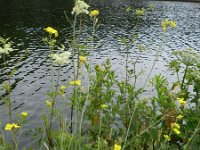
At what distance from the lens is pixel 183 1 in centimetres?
8556

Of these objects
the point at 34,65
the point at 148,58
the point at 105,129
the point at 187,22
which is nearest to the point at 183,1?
the point at 187,22

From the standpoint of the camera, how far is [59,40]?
102ft

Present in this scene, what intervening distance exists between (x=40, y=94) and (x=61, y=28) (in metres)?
20.6

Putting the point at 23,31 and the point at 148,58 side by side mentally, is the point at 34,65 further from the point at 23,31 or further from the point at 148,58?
the point at 23,31

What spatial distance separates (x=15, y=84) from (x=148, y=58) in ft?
40.6

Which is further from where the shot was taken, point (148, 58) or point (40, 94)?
point (148, 58)

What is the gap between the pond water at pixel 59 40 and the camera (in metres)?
16.7

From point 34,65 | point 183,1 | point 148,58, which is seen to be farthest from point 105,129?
point 183,1

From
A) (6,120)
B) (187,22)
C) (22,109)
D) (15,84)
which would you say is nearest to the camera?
(6,120)

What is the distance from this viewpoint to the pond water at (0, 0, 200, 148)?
16.7m

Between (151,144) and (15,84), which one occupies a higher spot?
(151,144)

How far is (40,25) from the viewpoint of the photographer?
36344 mm

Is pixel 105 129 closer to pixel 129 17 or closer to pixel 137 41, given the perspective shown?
pixel 137 41

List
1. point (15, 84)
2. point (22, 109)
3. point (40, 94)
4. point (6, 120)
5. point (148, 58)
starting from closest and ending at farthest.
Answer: point (6, 120)
point (22, 109)
point (40, 94)
point (15, 84)
point (148, 58)
